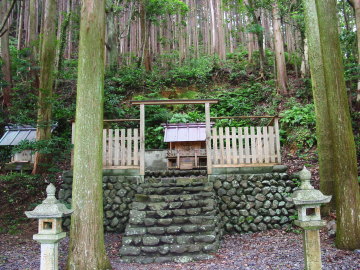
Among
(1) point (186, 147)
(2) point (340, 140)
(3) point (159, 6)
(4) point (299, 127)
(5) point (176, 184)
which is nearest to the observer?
(2) point (340, 140)

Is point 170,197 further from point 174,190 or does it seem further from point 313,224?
point 313,224

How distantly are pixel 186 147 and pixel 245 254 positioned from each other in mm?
4521

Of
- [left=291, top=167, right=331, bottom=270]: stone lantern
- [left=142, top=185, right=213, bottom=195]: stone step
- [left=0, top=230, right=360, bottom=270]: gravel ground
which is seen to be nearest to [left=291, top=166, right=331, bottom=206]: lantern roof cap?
[left=291, top=167, right=331, bottom=270]: stone lantern

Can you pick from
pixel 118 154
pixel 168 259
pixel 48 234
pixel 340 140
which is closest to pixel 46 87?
pixel 118 154

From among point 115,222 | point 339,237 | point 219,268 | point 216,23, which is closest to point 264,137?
point 339,237

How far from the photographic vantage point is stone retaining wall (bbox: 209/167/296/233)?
657 centimetres

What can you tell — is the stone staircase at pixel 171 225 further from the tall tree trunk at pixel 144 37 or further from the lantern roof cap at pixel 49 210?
the tall tree trunk at pixel 144 37

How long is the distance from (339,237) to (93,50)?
5204mm

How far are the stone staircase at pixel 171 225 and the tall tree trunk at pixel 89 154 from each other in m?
0.99

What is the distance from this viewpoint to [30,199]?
8.35 metres

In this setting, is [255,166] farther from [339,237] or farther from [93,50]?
→ [93,50]

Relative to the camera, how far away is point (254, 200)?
267 inches

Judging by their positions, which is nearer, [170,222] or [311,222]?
[311,222]

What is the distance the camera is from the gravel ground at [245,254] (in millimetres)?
4223
